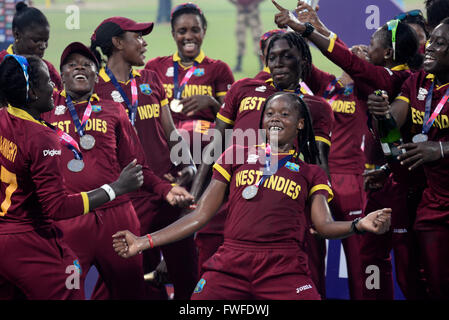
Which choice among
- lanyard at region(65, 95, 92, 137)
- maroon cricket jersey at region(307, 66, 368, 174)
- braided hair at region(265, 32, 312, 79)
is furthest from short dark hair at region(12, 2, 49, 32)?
maroon cricket jersey at region(307, 66, 368, 174)

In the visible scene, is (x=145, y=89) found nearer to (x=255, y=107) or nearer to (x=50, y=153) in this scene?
(x=255, y=107)

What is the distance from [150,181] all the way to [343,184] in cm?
195

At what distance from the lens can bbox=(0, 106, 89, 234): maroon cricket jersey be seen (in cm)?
429

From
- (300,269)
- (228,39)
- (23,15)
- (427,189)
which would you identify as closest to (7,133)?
(300,269)

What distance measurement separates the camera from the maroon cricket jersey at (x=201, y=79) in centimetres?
667

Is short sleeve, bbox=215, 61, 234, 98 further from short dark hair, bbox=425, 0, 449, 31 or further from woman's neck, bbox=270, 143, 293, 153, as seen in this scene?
woman's neck, bbox=270, 143, 293, 153

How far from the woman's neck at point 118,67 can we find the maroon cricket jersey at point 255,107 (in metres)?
0.95

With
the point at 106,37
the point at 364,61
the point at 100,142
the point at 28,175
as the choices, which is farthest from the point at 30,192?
the point at 364,61

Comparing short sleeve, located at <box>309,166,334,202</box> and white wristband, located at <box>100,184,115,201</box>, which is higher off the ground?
short sleeve, located at <box>309,166,334,202</box>

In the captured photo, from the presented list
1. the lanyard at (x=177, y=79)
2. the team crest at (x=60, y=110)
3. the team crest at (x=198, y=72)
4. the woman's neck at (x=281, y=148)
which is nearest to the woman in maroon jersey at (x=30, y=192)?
the team crest at (x=60, y=110)

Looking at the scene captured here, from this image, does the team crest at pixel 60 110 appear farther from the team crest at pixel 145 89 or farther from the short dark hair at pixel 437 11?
the short dark hair at pixel 437 11

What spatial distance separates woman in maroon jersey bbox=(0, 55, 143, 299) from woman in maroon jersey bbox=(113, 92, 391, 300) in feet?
1.45

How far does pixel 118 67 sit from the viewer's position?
19.9 feet

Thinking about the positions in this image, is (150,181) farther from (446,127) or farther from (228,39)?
(228,39)
